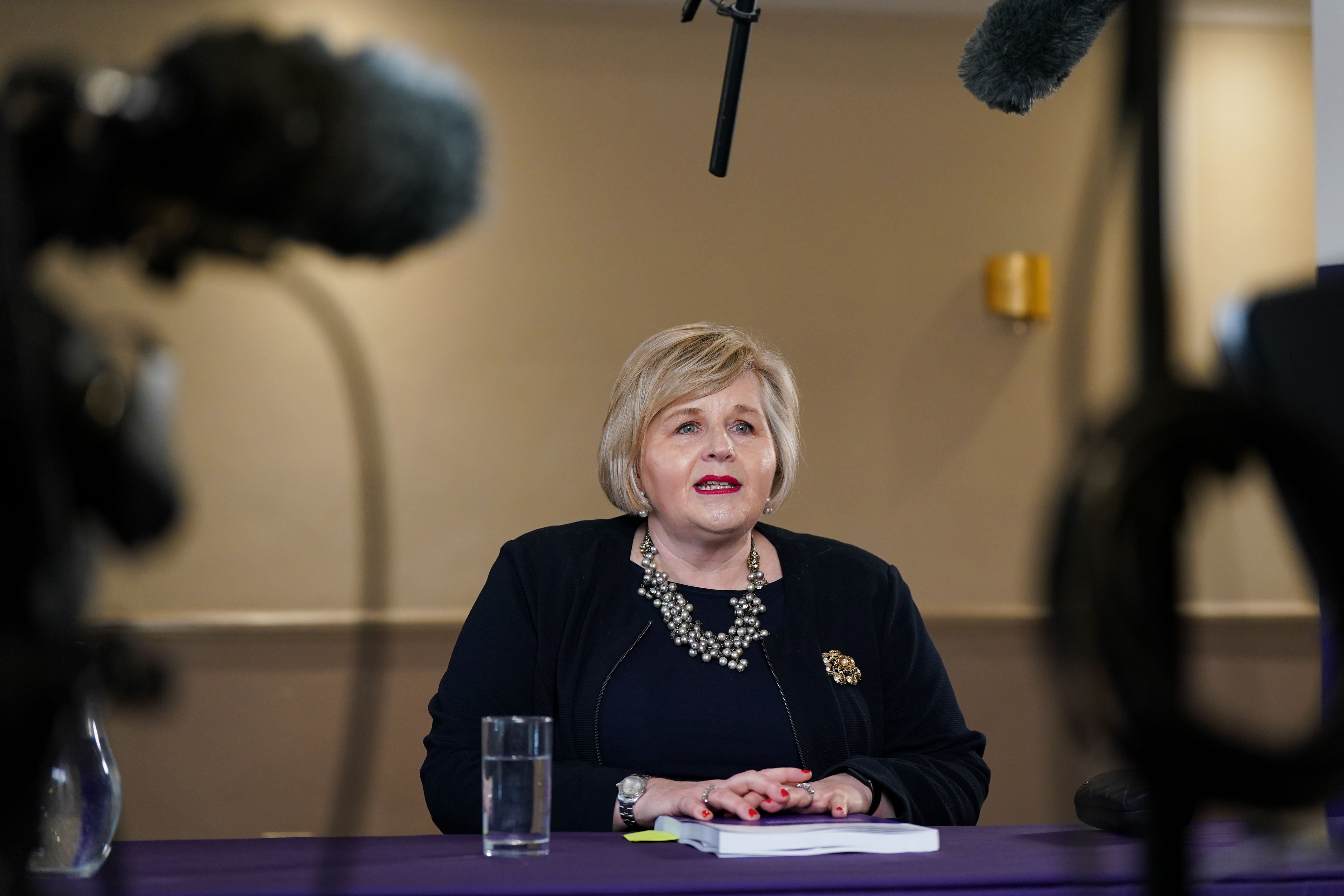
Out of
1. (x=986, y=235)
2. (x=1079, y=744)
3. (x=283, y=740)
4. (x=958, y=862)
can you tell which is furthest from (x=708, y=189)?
(x=1079, y=744)

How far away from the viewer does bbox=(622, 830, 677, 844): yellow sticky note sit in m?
1.43

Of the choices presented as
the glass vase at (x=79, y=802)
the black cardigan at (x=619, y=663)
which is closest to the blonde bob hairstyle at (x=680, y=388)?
the black cardigan at (x=619, y=663)

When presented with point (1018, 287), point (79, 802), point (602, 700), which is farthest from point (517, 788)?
point (1018, 287)

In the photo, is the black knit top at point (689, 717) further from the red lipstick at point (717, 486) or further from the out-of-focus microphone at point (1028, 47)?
the out-of-focus microphone at point (1028, 47)

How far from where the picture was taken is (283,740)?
3.80m

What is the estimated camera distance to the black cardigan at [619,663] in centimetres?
184

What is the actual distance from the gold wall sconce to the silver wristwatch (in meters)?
2.77

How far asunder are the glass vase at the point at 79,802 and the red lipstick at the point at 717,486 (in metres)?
1.15

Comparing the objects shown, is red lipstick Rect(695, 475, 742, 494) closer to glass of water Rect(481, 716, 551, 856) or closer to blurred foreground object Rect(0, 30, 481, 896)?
glass of water Rect(481, 716, 551, 856)

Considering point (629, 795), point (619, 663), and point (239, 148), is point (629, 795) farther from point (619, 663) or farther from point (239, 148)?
point (239, 148)

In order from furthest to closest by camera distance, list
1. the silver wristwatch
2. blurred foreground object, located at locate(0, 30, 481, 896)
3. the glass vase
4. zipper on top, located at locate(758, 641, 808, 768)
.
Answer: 1. zipper on top, located at locate(758, 641, 808, 768)
2. the silver wristwatch
3. the glass vase
4. blurred foreground object, located at locate(0, 30, 481, 896)

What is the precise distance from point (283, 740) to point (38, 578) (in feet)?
11.8

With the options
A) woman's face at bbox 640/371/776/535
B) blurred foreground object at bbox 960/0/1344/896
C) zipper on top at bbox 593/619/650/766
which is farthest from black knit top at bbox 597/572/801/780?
blurred foreground object at bbox 960/0/1344/896

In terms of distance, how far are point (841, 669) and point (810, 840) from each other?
75 centimetres
